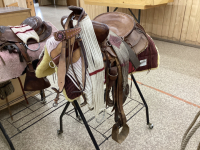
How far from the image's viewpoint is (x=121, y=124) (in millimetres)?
1157

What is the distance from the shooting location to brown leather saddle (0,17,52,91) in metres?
1.28

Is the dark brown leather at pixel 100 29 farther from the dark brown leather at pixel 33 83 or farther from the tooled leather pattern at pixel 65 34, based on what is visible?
the dark brown leather at pixel 33 83

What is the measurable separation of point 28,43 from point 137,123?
4.02 ft

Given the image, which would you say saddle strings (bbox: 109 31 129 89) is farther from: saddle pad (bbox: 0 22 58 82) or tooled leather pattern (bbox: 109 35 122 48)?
saddle pad (bbox: 0 22 58 82)

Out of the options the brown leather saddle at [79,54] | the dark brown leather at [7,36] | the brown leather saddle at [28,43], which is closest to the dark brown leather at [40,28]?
the brown leather saddle at [28,43]

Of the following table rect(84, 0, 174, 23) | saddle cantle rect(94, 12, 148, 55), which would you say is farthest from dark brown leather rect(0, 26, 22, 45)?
table rect(84, 0, 174, 23)

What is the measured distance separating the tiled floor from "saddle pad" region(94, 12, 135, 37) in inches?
33.6

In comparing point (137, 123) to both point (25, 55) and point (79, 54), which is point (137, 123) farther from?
point (25, 55)

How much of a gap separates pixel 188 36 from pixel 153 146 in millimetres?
2909

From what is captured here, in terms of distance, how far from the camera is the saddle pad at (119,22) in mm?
1298

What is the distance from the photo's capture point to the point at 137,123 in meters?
1.66

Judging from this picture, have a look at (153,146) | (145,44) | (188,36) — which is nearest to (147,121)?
(153,146)

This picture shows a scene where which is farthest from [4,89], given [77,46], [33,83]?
[77,46]

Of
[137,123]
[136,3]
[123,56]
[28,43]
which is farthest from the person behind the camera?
[136,3]
